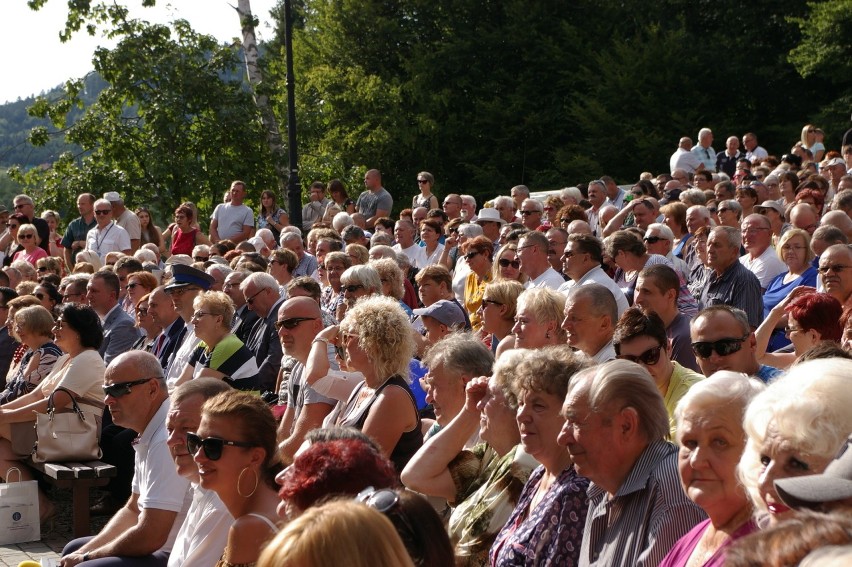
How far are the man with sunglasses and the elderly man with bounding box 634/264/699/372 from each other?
104 cm

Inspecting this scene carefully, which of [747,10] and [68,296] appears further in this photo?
[747,10]

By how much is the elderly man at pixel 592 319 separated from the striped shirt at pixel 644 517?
7.75 feet

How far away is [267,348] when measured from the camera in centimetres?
887

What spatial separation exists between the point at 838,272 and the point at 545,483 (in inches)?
129

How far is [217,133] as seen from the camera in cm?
1998

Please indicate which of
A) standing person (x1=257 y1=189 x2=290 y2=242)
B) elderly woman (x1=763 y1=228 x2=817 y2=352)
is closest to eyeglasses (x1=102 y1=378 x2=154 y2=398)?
elderly woman (x1=763 y1=228 x2=817 y2=352)

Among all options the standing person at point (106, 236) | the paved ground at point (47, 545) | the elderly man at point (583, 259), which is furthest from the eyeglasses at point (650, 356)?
the standing person at point (106, 236)

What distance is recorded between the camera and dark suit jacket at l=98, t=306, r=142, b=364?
10.3m

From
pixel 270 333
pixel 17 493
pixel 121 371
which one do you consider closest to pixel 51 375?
pixel 17 493

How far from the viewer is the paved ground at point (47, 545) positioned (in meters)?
7.77

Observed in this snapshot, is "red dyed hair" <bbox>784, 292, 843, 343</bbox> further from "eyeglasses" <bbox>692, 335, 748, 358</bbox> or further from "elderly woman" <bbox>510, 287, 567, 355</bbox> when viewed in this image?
"elderly woman" <bbox>510, 287, 567, 355</bbox>

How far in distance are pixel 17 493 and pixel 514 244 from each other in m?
4.23

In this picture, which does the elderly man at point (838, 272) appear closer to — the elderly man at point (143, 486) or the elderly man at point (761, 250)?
the elderly man at point (761, 250)

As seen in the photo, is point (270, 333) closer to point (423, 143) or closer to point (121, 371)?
point (121, 371)
